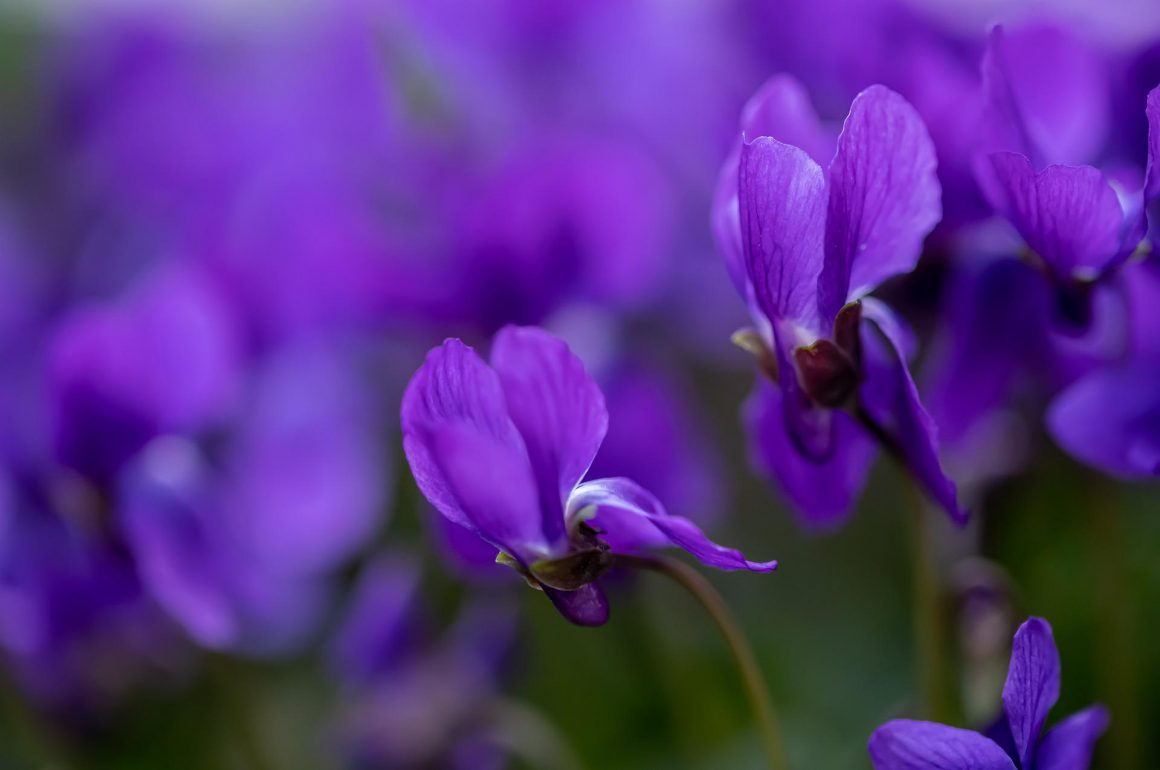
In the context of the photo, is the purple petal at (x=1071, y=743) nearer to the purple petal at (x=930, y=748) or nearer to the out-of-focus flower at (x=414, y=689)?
the purple petal at (x=930, y=748)

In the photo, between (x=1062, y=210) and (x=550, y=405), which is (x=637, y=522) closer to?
(x=550, y=405)

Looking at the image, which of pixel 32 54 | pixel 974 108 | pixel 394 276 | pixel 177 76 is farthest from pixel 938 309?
pixel 32 54

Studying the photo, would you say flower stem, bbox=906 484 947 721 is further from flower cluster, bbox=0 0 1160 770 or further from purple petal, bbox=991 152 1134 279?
purple petal, bbox=991 152 1134 279

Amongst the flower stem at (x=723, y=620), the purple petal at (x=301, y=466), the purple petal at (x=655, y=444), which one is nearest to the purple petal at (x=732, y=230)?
the flower stem at (x=723, y=620)

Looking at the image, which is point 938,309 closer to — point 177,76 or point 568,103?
point 568,103

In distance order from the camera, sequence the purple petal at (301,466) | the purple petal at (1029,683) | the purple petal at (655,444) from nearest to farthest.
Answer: the purple petal at (1029,683) < the purple petal at (655,444) < the purple petal at (301,466)

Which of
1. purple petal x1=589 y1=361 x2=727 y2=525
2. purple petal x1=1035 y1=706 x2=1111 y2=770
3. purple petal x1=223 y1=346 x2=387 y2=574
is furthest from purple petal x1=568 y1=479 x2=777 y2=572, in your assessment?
purple petal x1=223 y1=346 x2=387 y2=574

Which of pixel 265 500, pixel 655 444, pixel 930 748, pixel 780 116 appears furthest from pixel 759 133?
pixel 265 500
